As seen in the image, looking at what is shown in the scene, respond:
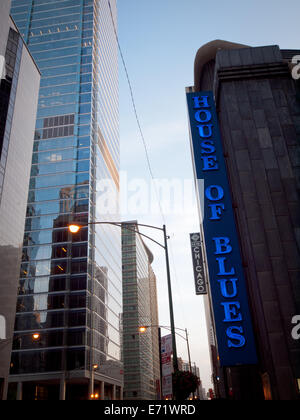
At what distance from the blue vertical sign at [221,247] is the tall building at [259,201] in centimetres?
7

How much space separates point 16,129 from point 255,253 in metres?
75.7

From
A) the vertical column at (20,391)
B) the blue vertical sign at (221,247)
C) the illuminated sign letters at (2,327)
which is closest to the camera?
the blue vertical sign at (221,247)

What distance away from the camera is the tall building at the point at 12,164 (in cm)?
7046

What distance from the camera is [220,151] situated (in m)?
25.7

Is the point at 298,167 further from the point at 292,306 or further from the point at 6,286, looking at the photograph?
the point at 6,286

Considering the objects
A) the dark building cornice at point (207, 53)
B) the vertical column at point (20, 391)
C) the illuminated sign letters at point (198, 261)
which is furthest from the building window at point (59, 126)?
the vertical column at point (20, 391)

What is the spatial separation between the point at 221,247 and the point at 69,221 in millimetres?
83444

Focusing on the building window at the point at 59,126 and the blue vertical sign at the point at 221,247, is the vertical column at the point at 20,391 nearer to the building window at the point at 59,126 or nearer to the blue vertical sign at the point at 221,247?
the building window at the point at 59,126

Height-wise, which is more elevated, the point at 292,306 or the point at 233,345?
the point at 292,306

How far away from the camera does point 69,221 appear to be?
10150 centimetres

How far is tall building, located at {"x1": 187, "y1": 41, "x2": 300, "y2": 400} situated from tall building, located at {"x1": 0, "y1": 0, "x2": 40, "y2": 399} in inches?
2192

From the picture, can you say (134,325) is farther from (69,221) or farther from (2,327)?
(2,327)

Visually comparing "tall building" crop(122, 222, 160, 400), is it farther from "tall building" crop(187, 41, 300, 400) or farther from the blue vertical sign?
"tall building" crop(187, 41, 300, 400)
